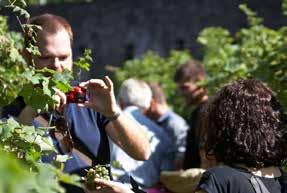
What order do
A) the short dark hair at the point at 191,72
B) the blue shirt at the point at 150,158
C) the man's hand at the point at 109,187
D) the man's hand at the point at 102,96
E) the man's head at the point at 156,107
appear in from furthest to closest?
the man's head at the point at 156,107, the short dark hair at the point at 191,72, the blue shirt at the point at 150,158, the man's hand at the point at 102,96, the man's hand at the point at 109,187

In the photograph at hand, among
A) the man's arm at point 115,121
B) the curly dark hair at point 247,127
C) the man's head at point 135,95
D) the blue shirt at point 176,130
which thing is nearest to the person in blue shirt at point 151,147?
the man's head at point 135,95

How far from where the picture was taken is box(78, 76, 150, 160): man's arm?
9.71ft

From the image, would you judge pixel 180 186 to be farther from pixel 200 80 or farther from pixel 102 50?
pixel 102 50

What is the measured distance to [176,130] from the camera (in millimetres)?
6379

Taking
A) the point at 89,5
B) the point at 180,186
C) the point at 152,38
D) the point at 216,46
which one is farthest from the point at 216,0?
the point at 180,186

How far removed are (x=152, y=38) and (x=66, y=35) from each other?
22.9 meters

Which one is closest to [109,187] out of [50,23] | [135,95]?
[50,23]

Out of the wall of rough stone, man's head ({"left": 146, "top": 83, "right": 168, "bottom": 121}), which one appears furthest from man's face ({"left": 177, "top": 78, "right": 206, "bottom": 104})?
the wall of rough stone

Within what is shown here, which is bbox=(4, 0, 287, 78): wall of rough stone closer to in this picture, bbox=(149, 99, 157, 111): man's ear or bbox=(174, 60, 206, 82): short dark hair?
bbox=(149, 99, 157, 111): man's ear

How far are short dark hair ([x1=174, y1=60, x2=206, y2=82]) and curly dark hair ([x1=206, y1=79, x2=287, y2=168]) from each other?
3.75 m

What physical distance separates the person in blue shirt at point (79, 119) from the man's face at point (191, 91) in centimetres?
302

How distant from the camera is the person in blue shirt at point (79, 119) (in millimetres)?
3111

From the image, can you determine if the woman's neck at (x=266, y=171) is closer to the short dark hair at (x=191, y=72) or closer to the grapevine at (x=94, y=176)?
the grapevine at (x=94, y=176)

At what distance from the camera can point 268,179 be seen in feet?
8.54
